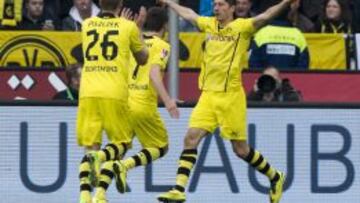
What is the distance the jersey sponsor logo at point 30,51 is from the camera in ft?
60.3

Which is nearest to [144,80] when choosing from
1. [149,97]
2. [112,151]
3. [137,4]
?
[149,97]

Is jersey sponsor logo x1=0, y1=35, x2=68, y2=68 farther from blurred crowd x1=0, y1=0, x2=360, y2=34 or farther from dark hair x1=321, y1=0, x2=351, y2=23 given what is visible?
dark hair x1=321, y1=0, x2=351, y2=23

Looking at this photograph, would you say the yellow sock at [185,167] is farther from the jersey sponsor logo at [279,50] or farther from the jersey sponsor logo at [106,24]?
the jersey sponsor logo at [279,50]

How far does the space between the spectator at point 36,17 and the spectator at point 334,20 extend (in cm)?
308

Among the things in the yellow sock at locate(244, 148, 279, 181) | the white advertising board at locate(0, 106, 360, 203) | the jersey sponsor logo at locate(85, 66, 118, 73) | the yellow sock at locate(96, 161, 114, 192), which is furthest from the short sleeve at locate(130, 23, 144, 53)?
the white advertising board at locate(0, 106, 360, 203)

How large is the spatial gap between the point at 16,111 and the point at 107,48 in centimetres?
222

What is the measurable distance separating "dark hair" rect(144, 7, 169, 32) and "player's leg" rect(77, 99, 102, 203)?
1.48m

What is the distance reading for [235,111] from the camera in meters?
15.2

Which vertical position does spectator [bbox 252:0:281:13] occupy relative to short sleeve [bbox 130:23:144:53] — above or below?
above

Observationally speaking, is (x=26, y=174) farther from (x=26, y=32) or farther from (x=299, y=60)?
(x=299, y=60)

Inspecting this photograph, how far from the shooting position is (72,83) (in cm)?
1745

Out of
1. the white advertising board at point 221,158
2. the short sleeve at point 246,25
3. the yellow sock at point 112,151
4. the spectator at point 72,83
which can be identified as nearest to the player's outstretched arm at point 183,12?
the short sleeve at point 246,25

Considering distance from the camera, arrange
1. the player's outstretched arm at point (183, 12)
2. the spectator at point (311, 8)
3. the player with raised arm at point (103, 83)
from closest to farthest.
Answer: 1. the player with raised arm at point (103, 83)
2. the player's outstretched arm at point (183, 12)
3. the spectator at point (311, 8)

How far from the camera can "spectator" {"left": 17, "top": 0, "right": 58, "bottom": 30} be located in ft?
62.6
